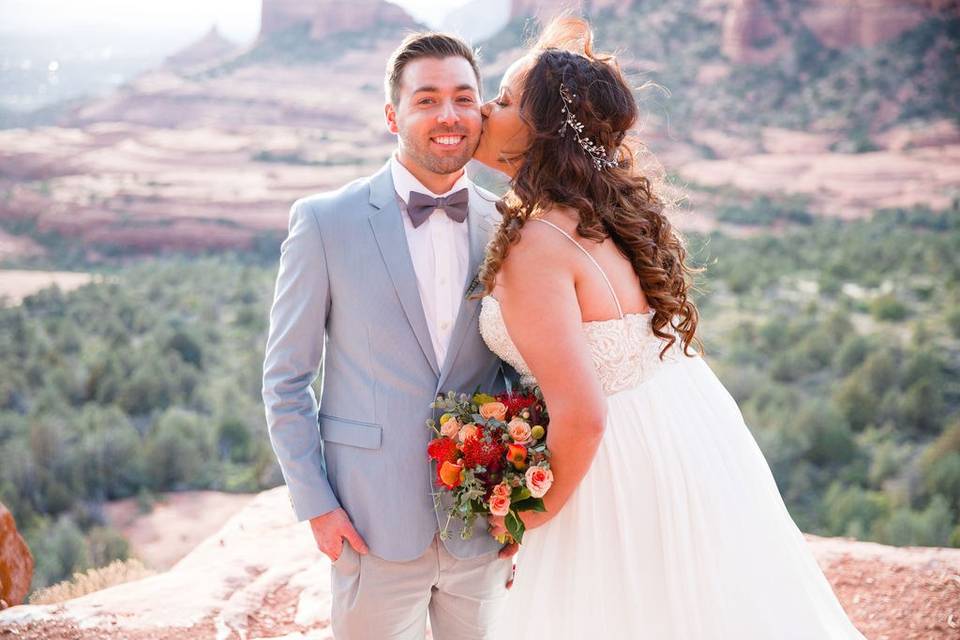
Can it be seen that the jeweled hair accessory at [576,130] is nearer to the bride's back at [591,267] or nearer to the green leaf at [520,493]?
the bride's back at [591,267]

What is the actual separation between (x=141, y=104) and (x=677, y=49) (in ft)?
98.2

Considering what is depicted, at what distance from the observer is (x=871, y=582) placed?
409 centimetres

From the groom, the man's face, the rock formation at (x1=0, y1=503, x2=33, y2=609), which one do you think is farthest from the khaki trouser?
the rock formation at (x1=0, y1=503, x2=33, y2=609)

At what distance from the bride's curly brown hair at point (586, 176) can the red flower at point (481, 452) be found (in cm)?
40

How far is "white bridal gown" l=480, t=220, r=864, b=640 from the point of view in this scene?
2.22 m

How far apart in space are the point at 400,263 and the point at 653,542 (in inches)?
40.9

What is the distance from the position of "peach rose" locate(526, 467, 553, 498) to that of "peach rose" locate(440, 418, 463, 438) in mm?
235

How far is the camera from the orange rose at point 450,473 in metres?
2.18

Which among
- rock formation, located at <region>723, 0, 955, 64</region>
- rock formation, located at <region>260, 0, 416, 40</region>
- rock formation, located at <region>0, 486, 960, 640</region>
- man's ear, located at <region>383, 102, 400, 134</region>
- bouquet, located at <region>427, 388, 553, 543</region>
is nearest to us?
bouquet, located at <region>427, 388, 553, 543</region>

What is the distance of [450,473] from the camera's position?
218cm

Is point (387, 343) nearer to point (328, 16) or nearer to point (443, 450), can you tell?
point (443, 450)

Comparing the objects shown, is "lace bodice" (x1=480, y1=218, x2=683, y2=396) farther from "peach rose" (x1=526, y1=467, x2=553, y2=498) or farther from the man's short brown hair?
the man's short brown hair

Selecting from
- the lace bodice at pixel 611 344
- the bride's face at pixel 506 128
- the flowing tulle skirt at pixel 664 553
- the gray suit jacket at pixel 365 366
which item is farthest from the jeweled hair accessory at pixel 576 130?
the flowing tulle skirt at pixel 664 553

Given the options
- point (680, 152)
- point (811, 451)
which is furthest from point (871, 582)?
point (680, 152)
